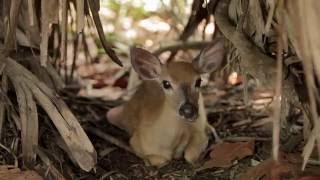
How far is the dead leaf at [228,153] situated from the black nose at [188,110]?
28 centimetres

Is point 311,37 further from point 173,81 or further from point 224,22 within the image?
point 173,81

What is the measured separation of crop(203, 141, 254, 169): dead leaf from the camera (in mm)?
4499

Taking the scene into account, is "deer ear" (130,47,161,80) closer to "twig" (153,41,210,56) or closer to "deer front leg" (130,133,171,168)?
"deer front leg" (130,133,171,168)

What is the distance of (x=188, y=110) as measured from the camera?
4.59 meters

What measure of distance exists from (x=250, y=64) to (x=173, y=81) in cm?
95

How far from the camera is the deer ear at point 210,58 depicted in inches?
190

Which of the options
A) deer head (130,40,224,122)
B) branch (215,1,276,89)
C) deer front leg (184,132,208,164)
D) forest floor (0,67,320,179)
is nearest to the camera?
branch (215,1,276,89)

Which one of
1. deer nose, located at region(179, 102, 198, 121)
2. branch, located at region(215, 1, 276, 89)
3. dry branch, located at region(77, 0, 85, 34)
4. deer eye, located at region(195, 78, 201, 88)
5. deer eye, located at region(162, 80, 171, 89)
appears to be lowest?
deer nose, located at region(179, 102, 198, 121)

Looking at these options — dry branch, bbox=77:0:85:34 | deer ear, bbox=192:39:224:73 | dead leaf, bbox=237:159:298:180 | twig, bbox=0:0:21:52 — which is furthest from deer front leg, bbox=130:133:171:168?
dry branch, bbox=77:0:85:34

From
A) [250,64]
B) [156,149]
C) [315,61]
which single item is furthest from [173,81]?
[315,61]

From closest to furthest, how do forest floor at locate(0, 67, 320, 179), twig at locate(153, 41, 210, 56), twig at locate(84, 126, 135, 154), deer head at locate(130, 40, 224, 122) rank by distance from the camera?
forest floor at locate(0, 67, 320, 179)
deer head at locate(130, 40, 224, 122)
twig at locate(84, 126, 135, 154)
twig at locate(153, 41, 210, 56)

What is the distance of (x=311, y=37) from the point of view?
3.08 meters

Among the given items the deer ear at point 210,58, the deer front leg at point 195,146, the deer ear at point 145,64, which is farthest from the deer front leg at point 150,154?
the deer ear at point 210,58

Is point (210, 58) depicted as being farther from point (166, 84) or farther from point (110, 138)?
point (110, 138)
